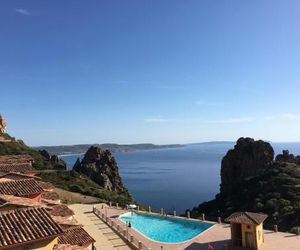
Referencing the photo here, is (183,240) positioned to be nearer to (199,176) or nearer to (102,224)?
(102,224)

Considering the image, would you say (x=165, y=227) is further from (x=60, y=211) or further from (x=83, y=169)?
(x=83, y=169)

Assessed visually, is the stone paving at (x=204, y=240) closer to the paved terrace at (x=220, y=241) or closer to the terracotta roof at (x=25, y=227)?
the paved terrace at (x=220, y=241)

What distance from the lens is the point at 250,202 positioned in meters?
53.0

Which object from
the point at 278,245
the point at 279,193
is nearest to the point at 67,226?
the point at 278,245

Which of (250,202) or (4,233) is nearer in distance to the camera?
(4,233)

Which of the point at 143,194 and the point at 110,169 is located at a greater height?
the point at 110,169

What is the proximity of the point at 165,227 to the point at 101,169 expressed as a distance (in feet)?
202

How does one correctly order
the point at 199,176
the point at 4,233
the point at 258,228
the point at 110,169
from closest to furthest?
1. the point at 4,233
2. the point at 258,228
3. the point at 110,169
4. the point at 199,176

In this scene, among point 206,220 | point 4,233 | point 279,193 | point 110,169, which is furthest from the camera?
point 110,169

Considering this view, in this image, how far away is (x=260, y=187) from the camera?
5691 centimetres

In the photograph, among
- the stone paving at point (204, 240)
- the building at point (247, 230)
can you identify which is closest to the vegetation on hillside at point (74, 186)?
the stone paving at point (204, 240)

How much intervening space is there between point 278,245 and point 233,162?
57.0 metres

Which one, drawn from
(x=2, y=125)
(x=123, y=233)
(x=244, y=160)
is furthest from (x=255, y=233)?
(x=2, y=125)

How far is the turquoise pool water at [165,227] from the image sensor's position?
31688 mm
